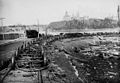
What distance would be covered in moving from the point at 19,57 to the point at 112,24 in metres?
168

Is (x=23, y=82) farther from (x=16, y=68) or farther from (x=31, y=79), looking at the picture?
(x=16, y=68)

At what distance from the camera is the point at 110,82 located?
11.7 metres

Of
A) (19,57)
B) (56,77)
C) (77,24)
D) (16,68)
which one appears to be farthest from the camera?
(77,24)

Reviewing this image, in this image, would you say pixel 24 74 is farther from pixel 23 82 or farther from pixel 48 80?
pixel 48 80

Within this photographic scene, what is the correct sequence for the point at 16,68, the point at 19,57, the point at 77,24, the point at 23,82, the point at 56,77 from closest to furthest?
the point at 23,82
the point at 56,77
the point at 16,68
the point at 19,57
the point at 77,24

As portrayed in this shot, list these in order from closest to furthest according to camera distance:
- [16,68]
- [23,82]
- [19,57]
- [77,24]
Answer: [23,82]
[16,68]
[19,57]
[77,24]

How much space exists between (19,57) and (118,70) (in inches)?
426

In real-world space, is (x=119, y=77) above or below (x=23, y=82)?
below

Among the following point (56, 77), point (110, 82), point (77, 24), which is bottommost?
point (110, 82)

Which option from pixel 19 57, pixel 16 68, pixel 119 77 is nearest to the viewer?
pixel 16 68

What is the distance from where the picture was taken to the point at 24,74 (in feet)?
34.0

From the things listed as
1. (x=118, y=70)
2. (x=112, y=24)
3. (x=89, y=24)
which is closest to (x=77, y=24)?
(x=89, y=24)

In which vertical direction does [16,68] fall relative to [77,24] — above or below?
below

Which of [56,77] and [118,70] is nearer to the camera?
[56,77]
